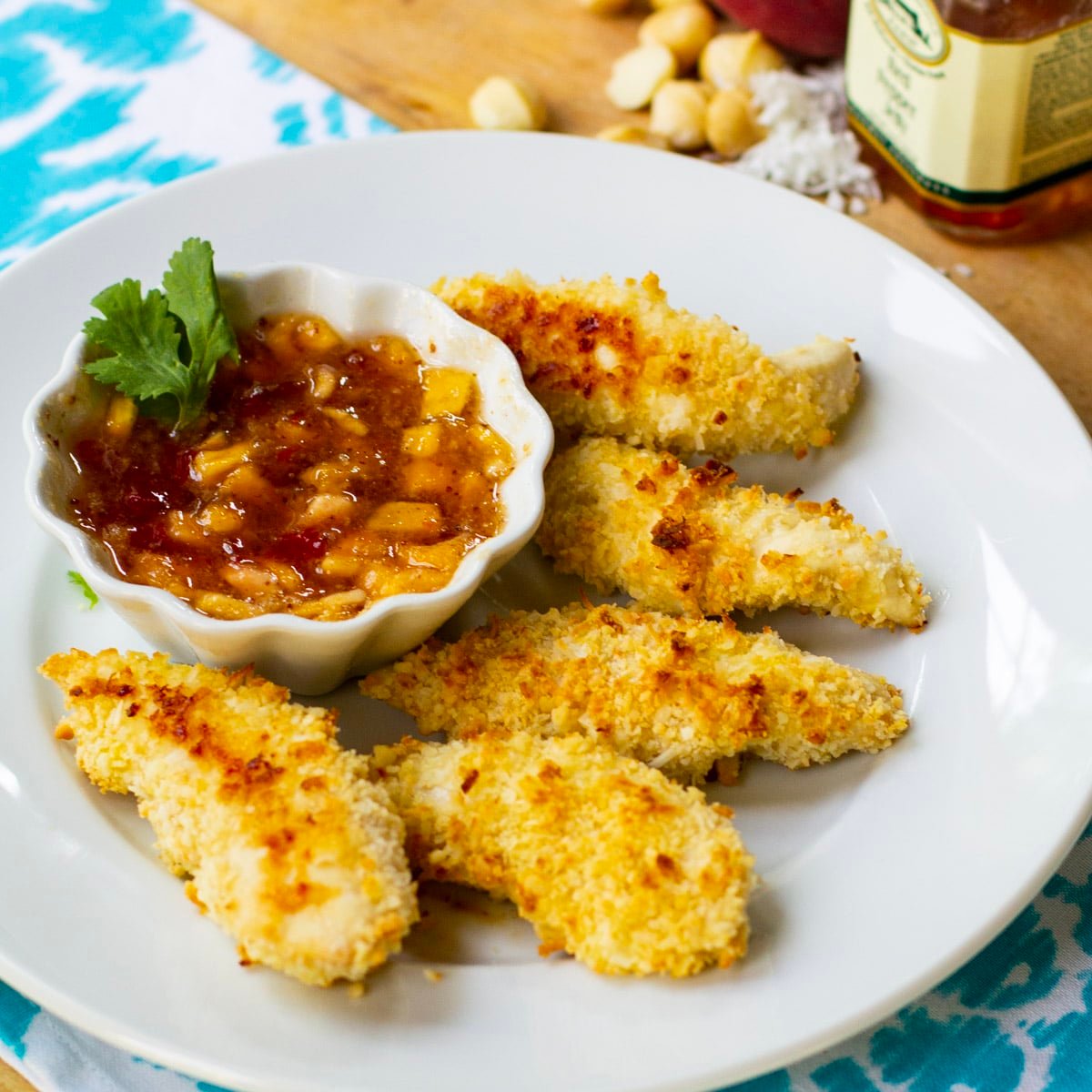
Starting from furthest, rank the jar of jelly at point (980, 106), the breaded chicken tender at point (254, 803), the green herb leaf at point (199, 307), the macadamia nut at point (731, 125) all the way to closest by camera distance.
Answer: the macadamia nut at point (731, 125) → the jar of jelly at point (980, 106) → the green herb leaf at point (199, 307) → the breaded chicken tender at point (254, 803)

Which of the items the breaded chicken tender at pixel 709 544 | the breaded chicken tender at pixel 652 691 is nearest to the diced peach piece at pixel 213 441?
the breaded chicken tender at pixel 652 691

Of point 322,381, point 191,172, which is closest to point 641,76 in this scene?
point 191,172

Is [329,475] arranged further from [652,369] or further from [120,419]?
[652,369]

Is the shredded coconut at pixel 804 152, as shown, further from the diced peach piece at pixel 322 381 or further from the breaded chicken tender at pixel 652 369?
the diced peach piece at pixel 322 381

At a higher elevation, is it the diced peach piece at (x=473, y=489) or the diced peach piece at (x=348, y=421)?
the diced peach piece at (x=348, y=421)

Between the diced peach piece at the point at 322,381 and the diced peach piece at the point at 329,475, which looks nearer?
the diced peach piece at the point at 329,475

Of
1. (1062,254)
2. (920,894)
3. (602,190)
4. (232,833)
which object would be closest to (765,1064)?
(920,894)

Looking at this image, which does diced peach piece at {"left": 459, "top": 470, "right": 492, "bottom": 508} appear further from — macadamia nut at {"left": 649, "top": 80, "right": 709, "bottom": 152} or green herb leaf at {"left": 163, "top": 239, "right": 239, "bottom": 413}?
macadamia nut at {"left": 649, "top": 80, "right": 709, "bottom": 152}
